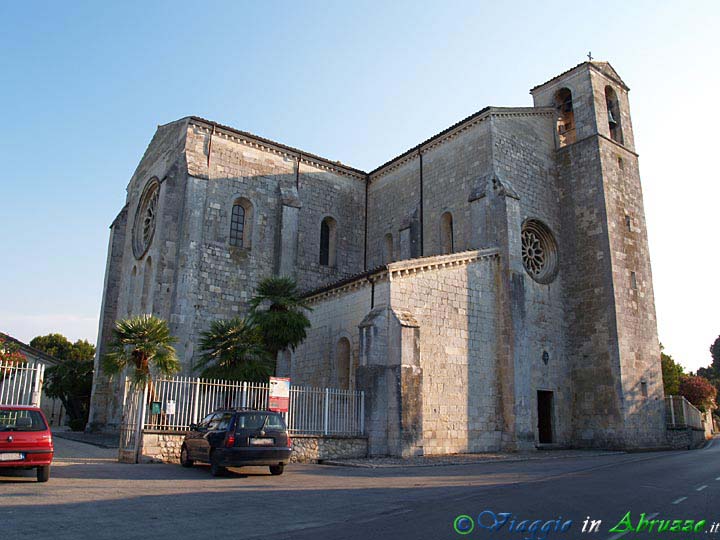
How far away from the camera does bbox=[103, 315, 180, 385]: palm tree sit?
16266mm

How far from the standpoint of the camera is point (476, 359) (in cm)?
2138

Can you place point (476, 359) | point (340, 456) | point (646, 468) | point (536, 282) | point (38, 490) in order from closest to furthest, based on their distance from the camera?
1. point (38, 490)
2. point (646, 468)
3. point (340, 456)
4. point (476, 359)
5. point (536, 282)

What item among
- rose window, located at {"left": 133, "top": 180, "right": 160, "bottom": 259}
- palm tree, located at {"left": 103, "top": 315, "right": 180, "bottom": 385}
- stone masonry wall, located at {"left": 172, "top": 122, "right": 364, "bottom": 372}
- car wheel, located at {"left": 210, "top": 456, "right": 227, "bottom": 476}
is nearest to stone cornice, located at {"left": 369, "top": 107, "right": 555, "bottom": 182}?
stone masonry wall, located at {"left": 172, "top": 122, "right": 364, "bottom": 372}

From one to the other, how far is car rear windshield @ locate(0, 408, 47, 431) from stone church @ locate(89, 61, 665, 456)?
377 inches

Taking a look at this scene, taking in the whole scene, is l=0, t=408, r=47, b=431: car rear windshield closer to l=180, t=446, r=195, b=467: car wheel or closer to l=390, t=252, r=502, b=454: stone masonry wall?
l=180, t=446, r=195, b=467: car wheel

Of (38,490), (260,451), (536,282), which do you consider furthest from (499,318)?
(38,490)

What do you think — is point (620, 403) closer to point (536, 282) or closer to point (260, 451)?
point (536, 282)

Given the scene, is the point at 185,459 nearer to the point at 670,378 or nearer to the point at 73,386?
the point at 73,386

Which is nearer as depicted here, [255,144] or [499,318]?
[499,318]

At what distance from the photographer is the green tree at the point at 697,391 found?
124 ft

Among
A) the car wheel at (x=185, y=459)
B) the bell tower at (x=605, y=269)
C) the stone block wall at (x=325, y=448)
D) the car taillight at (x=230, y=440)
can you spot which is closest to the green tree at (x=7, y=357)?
the car wheel at (x=185, y=459)

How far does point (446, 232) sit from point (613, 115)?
1044cm

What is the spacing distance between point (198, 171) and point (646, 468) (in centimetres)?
2031

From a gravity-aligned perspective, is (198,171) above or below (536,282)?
above
